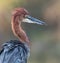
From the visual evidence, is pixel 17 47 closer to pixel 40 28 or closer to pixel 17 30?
pixel 17 30

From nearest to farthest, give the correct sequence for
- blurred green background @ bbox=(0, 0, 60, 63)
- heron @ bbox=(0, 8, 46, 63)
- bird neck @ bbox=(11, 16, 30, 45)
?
heron @ bbox=(0, 8, 46, 63) < bird neck @ bbox=(11, 16, 30, 45) < blurred green background @ bbox=(0, 0, 60, 63)

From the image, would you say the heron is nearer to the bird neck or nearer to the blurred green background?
the bird neck

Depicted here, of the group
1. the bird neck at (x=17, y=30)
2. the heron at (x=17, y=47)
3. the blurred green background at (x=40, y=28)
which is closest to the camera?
the heron at (x=17, y=47)

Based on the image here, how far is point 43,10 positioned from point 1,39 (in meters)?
1.30

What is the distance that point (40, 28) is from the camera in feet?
30.1

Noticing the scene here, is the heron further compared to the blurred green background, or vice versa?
the blurred green background

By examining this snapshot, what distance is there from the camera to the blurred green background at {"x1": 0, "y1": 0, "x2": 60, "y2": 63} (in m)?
8.49

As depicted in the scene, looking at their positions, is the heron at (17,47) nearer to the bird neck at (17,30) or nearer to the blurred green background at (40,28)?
the bird neck at (17,30)

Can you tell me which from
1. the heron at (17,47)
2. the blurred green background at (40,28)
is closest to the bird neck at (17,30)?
the heron at (17,47)

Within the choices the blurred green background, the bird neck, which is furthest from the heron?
the blurred green background

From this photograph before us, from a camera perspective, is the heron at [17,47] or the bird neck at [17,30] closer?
the heron at [17,47]

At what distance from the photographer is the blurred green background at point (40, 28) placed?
8492mm

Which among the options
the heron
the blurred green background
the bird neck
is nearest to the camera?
the heron

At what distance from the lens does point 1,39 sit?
8.46 metres
